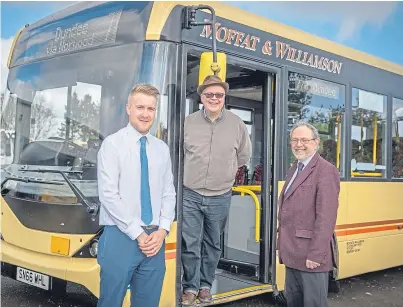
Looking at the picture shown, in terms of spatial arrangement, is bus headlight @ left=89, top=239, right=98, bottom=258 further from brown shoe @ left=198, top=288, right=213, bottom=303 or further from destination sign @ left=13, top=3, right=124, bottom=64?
destination sign @ left=13, top=3, right=124, bottom=64

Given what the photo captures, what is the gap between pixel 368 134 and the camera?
6398mm

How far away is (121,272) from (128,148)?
766 mm

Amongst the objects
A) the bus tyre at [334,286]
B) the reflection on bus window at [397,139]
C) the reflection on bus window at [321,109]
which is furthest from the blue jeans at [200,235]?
the reflection on bus window at [397,139]

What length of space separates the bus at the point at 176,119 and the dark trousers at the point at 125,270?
853 mm

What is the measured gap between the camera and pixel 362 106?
6285 millimetres

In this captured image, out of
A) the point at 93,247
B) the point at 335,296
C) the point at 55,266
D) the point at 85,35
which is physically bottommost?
the point at 335,296

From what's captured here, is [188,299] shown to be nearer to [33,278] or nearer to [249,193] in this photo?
[33,278]

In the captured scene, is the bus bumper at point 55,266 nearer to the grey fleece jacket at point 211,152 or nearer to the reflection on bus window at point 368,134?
the grey fleece jacket at point 211,152

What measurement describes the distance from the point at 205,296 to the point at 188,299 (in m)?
0.19

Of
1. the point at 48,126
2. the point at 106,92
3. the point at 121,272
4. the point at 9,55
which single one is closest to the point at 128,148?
the point at 121,272

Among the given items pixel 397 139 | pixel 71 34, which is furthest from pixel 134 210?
pixel 397 139

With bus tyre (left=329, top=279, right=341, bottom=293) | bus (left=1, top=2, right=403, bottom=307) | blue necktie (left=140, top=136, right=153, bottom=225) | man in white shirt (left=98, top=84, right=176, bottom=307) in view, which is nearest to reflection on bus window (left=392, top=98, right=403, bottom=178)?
bus (left=1, top=2, right=403, bottom=307)

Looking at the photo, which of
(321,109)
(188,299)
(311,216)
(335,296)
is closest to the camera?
(311,216)

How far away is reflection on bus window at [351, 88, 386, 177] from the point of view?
6176 mm
